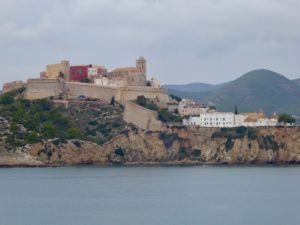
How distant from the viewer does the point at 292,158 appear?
285 feet

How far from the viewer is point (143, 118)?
87.1 meters

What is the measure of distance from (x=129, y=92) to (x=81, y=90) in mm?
5068

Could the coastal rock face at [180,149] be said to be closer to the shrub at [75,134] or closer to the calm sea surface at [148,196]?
the shrub at [75,134]

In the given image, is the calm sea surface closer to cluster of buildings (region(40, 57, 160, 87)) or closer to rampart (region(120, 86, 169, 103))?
rampart (region(120, 86, 169, 103))

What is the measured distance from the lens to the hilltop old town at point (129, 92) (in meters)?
89.0

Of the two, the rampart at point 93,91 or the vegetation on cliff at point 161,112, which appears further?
the rampart at point 93,91

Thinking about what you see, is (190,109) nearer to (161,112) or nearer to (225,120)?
(161,112)

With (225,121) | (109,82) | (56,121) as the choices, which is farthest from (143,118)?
(109,82)

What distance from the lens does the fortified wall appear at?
93812 mm

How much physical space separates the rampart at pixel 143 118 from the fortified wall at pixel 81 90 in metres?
4.75

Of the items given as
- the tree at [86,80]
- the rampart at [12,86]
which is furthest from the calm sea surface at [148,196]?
the rampart at [12,86]

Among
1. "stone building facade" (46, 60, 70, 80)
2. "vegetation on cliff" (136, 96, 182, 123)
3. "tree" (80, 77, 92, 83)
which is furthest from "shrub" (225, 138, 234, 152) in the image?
"stone building facade" (46, 60, 70, 80)

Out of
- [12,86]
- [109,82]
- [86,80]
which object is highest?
[86,80]

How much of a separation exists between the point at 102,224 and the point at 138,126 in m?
45.4
